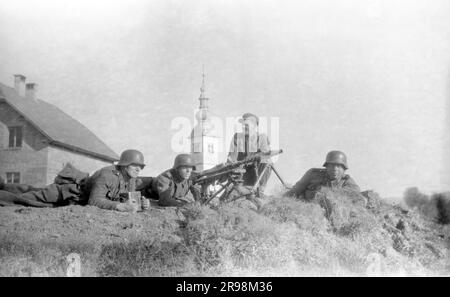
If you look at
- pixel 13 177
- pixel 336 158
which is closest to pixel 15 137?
pixel 13 177

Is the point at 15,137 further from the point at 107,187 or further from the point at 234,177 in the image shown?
the point at 234,177

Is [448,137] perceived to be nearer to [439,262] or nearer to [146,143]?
[439,262]

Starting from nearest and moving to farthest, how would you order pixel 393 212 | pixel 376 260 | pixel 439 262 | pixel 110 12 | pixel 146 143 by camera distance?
1. pixel 376 260
2. pixel 439 262
3. pixel 393 212
4. pixel 110 12
5. pixel 146 143

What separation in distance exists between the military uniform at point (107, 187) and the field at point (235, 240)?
0.34m

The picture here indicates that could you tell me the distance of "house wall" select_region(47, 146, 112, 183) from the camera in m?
26.1

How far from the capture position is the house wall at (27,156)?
2598cm

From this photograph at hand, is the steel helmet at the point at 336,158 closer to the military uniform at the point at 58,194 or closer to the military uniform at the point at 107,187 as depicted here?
the military uniform at the point at 107,187

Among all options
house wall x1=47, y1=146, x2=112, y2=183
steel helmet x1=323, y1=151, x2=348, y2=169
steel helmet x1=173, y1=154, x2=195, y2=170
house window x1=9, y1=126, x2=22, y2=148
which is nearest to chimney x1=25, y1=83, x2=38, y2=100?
house window x1=9, y1=126, x2=22, y2=148

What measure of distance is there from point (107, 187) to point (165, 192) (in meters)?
1.30

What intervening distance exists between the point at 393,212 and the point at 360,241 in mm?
1221

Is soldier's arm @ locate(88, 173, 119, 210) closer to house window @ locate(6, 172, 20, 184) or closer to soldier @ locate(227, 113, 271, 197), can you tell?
soldier @ locate(227, 113, 271, 197)

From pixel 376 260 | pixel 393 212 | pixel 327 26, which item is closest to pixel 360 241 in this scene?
pixel 376 260

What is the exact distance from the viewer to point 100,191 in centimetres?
882

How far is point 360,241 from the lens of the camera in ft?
24.2
